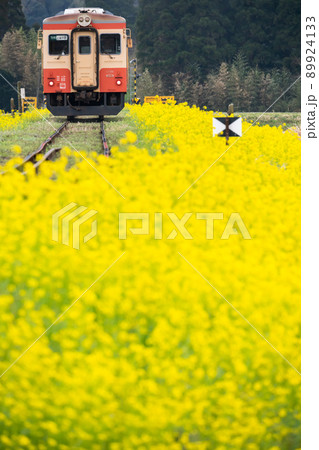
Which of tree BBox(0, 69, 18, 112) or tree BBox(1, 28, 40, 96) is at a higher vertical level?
tree BBox(1, 28, 40, 96)

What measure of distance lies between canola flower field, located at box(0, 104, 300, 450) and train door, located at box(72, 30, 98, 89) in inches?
546

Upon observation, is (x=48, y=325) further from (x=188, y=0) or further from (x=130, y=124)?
(x=188, y=0)

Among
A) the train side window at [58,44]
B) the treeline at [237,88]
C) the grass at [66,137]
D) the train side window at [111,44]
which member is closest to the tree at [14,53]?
the treeline at [237,88]

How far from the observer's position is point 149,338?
3324 millimetres

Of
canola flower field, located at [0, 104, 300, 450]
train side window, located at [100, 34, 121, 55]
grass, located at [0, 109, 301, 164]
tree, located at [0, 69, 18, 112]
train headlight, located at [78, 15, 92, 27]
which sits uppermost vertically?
train headlight, located at [78, 15, 92, 27]

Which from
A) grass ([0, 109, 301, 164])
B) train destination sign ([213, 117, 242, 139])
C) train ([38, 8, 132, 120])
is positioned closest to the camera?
train destination sign ([213, 117, 242, 139])

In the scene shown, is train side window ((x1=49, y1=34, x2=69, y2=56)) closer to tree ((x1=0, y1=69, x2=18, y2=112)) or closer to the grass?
the grass

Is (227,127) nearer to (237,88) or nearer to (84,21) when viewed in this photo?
(84,21)

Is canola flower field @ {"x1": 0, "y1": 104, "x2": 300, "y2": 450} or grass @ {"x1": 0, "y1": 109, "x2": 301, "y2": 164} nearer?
canola flower field @ {"x1": 0, "y1": 104, "x2": 300, "y2": 450}

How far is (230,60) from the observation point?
40.0m

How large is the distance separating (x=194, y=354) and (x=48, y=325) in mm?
751

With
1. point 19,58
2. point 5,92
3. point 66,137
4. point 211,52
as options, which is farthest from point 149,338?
point 19,58

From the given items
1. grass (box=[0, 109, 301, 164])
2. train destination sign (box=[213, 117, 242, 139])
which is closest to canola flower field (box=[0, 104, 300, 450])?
train destination sign (box=[213, 117, 242, 139])

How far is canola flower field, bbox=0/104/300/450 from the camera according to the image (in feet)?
9.55
